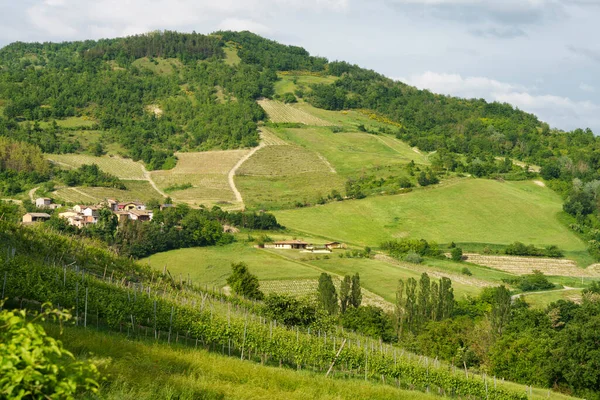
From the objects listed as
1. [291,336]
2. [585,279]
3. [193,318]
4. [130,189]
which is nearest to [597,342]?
[291,336]

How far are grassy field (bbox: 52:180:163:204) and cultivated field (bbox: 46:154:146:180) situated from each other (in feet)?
20.4

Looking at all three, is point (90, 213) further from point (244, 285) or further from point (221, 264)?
point (244, 285)

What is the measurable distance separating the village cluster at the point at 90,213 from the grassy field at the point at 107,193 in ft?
16.2

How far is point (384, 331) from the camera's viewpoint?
62.6 metres

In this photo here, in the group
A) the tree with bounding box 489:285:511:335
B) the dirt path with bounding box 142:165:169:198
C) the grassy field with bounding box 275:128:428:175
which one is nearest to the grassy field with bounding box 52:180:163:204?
the dirt path with bounding box 142:165:169:198

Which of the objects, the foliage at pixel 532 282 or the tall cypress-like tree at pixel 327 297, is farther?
the foliage at pixel 532 282

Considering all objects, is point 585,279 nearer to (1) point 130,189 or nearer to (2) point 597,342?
(2) point 597,342

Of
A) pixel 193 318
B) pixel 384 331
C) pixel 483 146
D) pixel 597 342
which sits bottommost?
pixel 384 331

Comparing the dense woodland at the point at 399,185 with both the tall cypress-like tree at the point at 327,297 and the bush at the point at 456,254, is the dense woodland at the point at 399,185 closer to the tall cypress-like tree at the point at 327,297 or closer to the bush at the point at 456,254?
the tall cypress-like tree at the point at 327,297

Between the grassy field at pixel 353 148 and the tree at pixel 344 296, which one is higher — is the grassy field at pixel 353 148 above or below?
above

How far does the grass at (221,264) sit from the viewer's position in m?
81.9

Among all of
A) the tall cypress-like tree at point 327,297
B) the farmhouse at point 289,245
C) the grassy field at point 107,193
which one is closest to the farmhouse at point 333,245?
the farmhouse at point 289,245

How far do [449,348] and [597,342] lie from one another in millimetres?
11937

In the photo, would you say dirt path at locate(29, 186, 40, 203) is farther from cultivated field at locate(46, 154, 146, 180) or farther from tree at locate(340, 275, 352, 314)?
tree at locate(340, 275, 352, 314)
